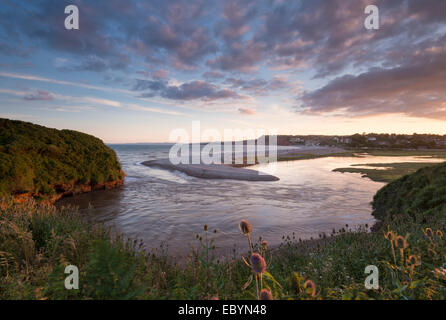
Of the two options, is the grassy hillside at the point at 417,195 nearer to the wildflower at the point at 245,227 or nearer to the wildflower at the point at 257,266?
the wildflower at the point at 245,227

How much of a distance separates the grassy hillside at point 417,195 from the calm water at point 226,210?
1403mm

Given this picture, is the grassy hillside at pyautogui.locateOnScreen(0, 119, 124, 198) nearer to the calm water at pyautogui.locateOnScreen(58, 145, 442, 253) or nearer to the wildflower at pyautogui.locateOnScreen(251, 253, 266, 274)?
the calm water at pyautogui.locateOnScreen(58, 145, 442, 253)

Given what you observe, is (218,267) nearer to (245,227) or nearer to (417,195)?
(245,227)

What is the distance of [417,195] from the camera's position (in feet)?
32.6

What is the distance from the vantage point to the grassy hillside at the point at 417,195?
28.7 feet

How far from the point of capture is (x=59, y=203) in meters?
15.7

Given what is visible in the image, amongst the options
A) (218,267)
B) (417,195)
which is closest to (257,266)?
(218,267)

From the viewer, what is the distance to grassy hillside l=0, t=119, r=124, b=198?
1345 centimetres

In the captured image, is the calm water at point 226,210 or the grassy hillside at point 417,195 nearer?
the grassy hillside at point 417,195

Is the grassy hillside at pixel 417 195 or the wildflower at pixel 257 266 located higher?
the wildflower at pixel 257 266

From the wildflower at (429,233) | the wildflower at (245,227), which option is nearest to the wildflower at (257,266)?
the wildflower at (245,227)
